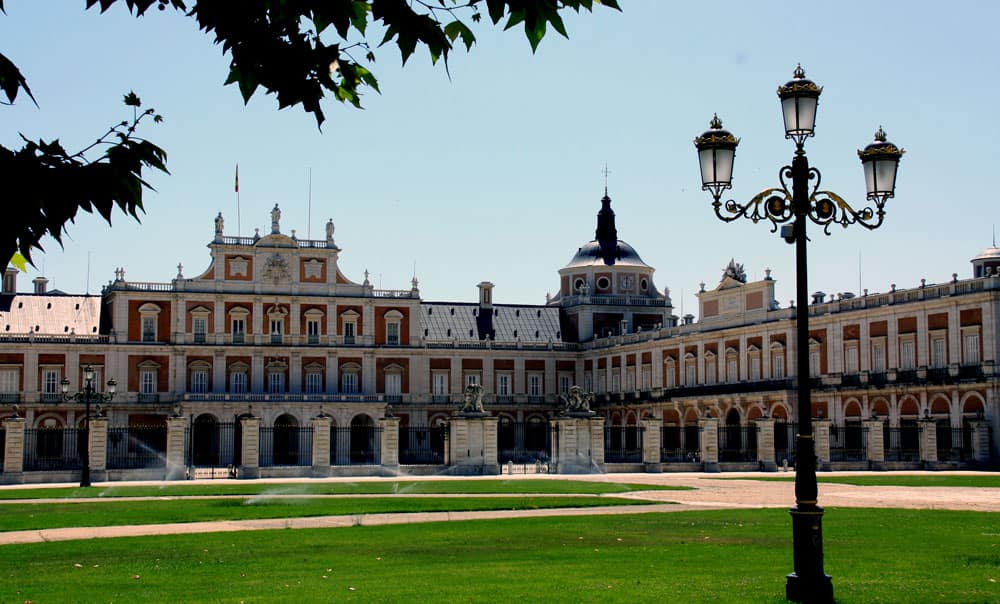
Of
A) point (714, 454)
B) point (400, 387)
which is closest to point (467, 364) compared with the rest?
point (400, 387)

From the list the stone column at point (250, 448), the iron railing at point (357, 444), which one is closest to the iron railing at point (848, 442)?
the iron railing at point (357, 444)

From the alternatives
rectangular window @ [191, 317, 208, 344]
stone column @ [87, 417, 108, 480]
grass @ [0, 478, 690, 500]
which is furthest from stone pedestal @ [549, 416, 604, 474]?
rectangular window @ [191, 317, 208, 344]

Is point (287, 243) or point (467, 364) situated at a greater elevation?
point (287, 243)

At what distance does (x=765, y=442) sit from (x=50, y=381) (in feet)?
129

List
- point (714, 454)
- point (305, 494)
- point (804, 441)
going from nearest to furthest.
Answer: point (804, 441)
point (305, 494)
point (714, 454)

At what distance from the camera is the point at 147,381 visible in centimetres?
7138

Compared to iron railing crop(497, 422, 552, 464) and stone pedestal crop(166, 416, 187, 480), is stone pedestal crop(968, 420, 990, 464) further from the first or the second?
stone pedestal crop(166, 416, 187, 480)

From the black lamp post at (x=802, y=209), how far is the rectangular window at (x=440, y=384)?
218 ft

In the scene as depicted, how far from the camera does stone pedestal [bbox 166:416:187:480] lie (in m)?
44.3

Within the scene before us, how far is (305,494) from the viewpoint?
31.5 metres

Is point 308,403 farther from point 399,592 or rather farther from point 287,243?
point 399,592

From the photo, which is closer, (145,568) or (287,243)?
(145,568)

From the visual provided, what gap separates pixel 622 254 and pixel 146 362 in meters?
31.4

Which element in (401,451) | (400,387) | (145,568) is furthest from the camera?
(400,387)
